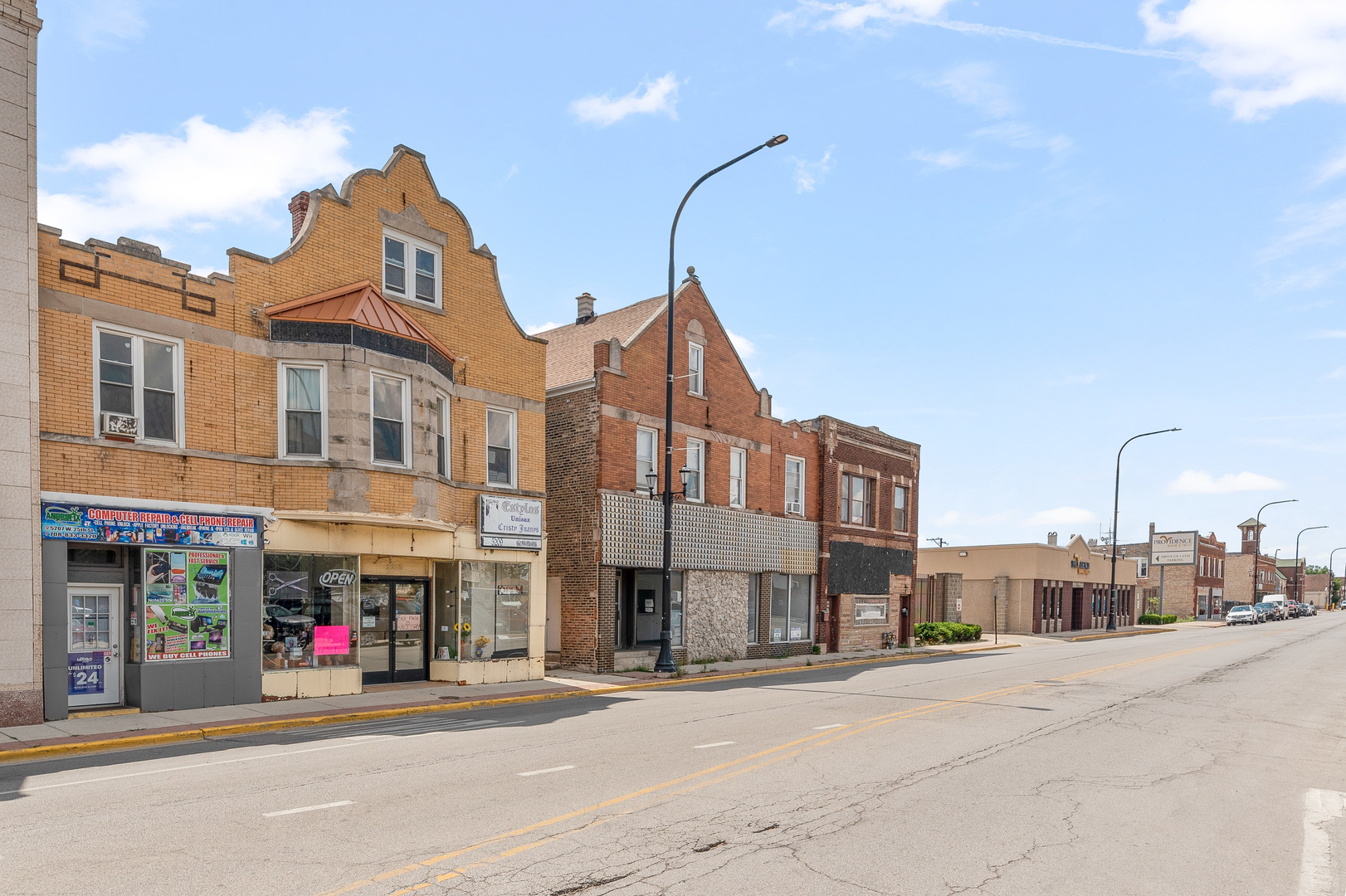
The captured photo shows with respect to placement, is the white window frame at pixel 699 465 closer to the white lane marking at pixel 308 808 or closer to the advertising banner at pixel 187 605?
the advertising banner at pixel 187 605

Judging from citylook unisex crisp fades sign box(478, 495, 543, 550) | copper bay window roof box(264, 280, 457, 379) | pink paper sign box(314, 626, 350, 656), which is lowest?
pink paper sign box(314, 626, 350, 656)

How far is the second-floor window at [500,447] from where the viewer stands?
21.6 meters

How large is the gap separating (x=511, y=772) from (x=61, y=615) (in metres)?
8.73

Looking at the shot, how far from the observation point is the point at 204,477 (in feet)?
52.9

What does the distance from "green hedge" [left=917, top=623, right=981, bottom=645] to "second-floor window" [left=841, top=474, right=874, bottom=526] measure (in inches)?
313

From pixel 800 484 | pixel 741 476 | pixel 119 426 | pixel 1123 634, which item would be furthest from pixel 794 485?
pixel 1123 634

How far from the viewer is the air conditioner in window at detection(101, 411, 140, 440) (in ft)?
49.1

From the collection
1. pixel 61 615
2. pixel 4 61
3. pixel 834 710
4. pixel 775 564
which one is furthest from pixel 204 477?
pixel 775 564

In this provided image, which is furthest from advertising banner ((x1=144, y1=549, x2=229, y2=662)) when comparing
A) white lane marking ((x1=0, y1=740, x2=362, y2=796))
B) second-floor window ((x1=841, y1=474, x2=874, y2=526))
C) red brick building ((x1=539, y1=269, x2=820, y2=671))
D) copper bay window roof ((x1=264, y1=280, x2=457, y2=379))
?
second-floor window ((x1=841, y1=474, x2=874, y2=526))

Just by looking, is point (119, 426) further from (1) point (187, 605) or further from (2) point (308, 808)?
(2) point (308, 808)

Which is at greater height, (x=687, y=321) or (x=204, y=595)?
(x=687, y=321)

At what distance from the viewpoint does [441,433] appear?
2003 centimetres

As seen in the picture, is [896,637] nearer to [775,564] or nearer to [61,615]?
[775,564]

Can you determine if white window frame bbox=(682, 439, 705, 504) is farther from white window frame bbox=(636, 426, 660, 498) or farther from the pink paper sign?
the pink paper sign
